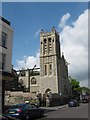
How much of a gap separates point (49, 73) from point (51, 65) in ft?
8.44

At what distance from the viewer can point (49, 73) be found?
75.4 metres

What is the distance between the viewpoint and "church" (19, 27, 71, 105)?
2913 inches

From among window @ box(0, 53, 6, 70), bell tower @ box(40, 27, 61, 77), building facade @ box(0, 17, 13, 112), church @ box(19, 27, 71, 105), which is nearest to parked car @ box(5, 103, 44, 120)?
building facade @ box(0, 17, 13, 112)

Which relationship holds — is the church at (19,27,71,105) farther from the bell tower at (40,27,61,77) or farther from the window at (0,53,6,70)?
the window at (0,53,6,70)

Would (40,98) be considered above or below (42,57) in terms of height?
below

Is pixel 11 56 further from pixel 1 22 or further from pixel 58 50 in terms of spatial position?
pixel 58 50

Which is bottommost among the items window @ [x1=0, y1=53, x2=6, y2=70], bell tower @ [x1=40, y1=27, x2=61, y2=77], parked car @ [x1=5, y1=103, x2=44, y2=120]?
parked car @ [x1=5, y1=103, x2=44, y2=120]

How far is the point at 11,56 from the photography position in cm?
3011

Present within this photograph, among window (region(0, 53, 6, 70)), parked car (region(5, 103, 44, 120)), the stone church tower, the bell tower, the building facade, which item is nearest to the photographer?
parked car (region(5, 103, 44, 120))

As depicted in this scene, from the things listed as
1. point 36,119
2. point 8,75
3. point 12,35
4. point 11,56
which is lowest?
point 36,119

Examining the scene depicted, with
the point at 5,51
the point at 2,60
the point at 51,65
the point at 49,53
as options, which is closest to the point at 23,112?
the point at 2,60

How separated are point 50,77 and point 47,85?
8.03 feet

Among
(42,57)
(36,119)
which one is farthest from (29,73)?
(36,119)

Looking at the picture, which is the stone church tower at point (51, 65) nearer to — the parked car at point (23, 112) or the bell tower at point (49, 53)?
the bell tower at point (49, 53)
